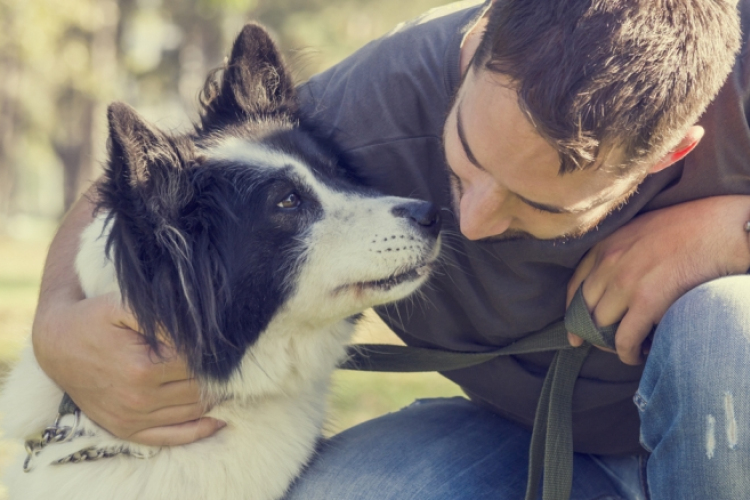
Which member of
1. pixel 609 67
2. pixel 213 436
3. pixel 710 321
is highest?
pixel 609 67

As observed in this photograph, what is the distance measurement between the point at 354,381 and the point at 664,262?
3250mm

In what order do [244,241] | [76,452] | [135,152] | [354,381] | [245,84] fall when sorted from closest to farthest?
[135,152], [76,452], [244,241], [245,84], [354,381]

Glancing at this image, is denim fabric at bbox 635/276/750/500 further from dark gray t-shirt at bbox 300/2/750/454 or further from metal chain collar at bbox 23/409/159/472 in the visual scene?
metal chain collar at bbox 23/409/159/472

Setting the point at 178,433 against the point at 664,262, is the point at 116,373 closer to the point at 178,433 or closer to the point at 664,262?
the point at 178,433

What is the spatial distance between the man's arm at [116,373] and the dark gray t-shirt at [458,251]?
0.75 meters

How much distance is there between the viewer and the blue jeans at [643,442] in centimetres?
154

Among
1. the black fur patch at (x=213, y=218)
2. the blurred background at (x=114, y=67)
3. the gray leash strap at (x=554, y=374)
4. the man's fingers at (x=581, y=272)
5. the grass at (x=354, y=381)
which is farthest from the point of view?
the blurred background at (x=114, y=67)

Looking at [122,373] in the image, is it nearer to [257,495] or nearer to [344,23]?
[257,495]

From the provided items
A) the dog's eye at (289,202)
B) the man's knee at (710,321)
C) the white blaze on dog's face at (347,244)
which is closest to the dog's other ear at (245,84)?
the white blaze on dog's face at (347,244)


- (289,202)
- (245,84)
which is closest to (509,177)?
(289,202)

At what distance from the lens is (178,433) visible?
1965 millimetres

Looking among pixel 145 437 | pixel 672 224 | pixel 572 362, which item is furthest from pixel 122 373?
pixel 672 224

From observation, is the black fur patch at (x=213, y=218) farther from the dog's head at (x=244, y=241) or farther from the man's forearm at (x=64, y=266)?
the man's forearm at (x=64, y=266)

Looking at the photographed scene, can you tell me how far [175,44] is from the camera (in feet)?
51.1
